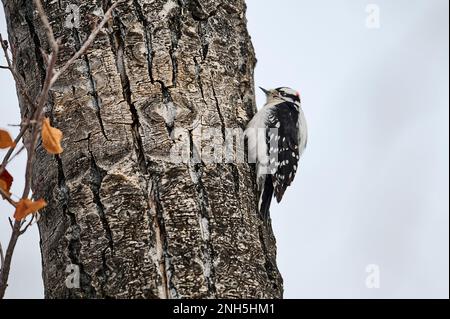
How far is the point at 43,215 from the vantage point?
312 centimetres

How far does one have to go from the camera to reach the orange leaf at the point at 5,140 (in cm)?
263

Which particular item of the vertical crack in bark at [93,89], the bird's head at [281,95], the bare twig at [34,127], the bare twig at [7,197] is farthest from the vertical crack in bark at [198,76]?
the bird's head at [281,95]

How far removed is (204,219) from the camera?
9.80 feet

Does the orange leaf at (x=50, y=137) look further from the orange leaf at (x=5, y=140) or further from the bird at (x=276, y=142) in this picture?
the bird at (x=276, y=142)

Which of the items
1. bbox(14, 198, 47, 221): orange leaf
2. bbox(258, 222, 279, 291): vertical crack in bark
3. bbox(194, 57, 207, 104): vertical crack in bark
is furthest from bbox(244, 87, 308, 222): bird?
bbox(14, 198, 47, 221): orange leaf

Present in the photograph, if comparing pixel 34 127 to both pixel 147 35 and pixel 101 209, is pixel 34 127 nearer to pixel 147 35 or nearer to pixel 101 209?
pixel 101 209

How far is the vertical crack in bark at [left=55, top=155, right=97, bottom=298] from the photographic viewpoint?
284 cm

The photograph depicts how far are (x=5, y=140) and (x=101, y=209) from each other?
50 cm

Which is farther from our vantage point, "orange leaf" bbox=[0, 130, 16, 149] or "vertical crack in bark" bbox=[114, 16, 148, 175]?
"vertical crack in bark" bbox=[114, 16, 148, 175]

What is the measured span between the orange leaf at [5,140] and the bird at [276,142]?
1.13 metres

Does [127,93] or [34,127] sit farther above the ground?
[127,93]

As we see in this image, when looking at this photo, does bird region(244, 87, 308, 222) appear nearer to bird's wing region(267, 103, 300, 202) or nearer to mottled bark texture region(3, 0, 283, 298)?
bird's wing region(267, 103, 300, 202)

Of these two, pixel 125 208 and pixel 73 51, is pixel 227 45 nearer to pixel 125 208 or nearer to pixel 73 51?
pixel 73 51

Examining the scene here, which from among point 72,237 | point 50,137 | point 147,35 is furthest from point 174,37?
point 72,237
